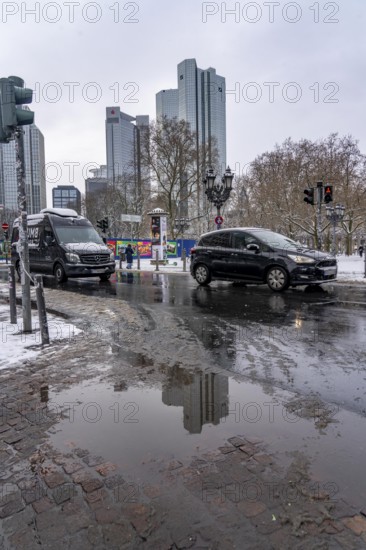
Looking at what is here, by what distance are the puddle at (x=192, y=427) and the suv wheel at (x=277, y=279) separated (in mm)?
7718

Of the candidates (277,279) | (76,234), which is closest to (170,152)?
(76,234)

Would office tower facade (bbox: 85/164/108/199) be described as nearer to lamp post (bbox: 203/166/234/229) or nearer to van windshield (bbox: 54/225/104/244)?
lamp post (bbox: 203/166/234/229)

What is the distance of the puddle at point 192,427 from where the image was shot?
2.85 metres

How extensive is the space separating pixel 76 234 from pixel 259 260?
7478 mm

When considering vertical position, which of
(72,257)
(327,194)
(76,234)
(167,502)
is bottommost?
(167,502)

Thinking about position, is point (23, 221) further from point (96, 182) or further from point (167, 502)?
point (96, 182)

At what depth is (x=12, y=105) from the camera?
632 centimetres

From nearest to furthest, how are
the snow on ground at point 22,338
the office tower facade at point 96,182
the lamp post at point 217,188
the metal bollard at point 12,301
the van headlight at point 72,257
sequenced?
the snow on ground at point 22,338, the metal bollard at point 12,301, the van headlight at point 72,257, the lamp post at point 217,188, the office tower facade at point 96,182

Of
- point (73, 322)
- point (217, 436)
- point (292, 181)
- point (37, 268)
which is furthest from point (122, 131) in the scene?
point (217, 436)

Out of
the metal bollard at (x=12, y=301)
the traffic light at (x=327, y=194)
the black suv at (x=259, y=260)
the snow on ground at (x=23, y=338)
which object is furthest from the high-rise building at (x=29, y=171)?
the traffic light at (x=327, y=194)

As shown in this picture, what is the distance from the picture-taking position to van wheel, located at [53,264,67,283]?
15758mm

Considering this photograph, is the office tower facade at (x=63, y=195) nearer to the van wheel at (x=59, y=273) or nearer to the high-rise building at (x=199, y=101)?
the high-rise building at (x=199, y=101)

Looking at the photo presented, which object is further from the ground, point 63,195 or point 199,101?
point 199,101

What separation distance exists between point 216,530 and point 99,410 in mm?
1841
